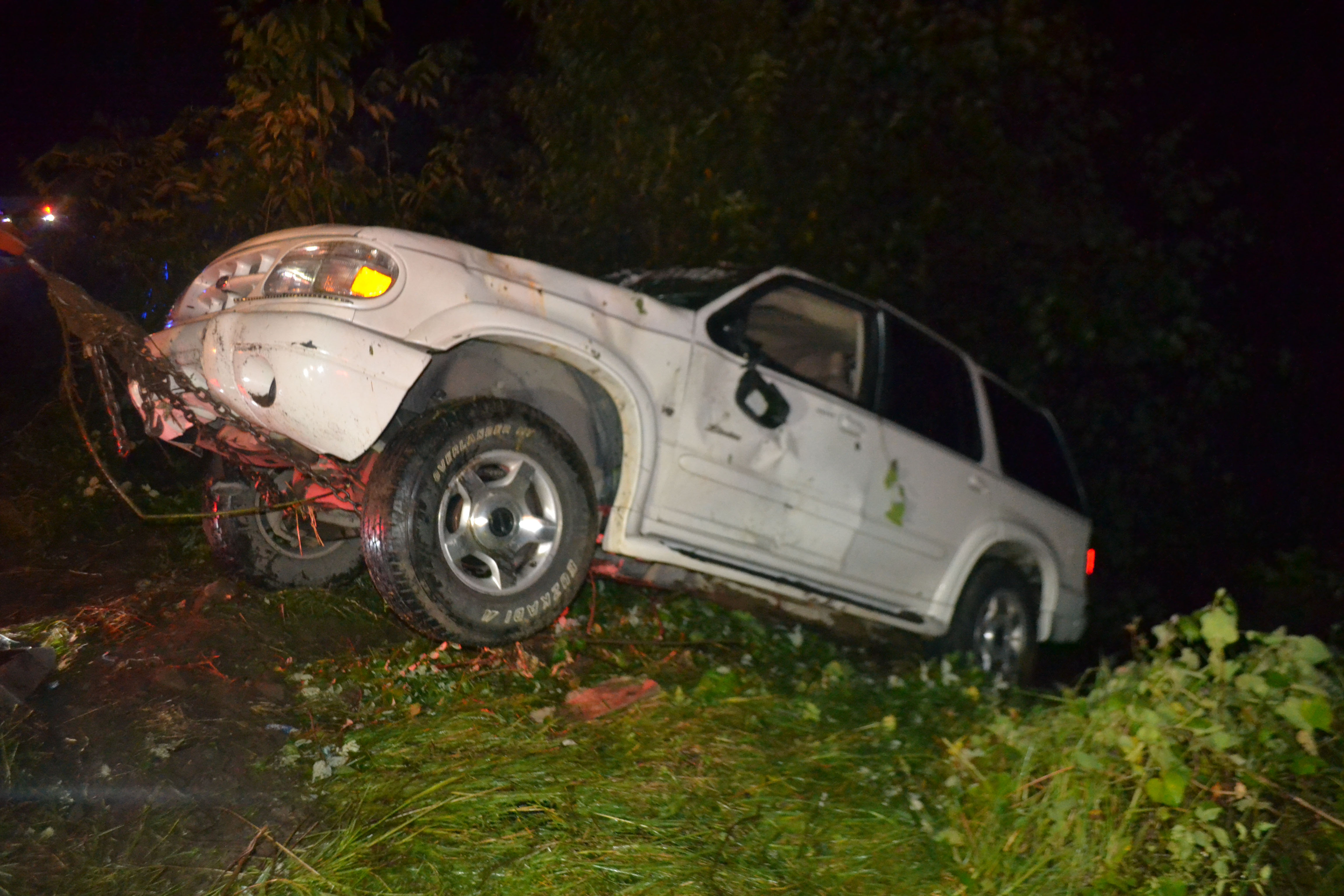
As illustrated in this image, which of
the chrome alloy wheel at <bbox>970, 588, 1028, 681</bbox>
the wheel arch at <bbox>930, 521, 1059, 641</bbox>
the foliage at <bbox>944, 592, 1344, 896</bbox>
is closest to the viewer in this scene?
the foliage at <bbox>944, 592, 1344, 896</bbox>

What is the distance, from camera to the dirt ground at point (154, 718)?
2.55 meters

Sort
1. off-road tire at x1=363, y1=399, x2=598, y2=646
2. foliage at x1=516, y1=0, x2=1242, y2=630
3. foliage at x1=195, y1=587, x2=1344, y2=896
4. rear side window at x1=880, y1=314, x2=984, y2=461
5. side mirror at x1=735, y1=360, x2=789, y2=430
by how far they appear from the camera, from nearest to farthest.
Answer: foliage at x1=195, y1=587, x2=1344, y2=896
off-road tire at x1=363, y1=399, x2=598, y2=646
side mirror at x1=735, y1=360, x2=789, y2=430
rear side window at x1=880, y1=314, x2=984, y2=461
foliage at x1=516, y1=0, x2=1242, y2=630

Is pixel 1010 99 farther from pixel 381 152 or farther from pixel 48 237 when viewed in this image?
pixel 48 237

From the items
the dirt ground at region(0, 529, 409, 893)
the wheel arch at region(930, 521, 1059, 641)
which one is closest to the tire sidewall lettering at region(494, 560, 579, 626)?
the dirt ground at region(0, 529, 409, 893)

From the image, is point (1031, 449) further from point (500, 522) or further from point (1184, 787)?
point (500, 522)

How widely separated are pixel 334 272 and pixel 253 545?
1.48m

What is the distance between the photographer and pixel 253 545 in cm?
425

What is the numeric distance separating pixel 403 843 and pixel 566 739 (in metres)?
0.75

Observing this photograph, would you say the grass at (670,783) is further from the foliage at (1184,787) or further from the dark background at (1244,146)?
the dark background at (1244,146)

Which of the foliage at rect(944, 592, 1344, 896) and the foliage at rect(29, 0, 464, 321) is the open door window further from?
the foliage at rect(29, 0, 464, 321)

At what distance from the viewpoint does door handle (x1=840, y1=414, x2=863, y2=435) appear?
14.9 ft

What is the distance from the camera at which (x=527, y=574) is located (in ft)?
11.7

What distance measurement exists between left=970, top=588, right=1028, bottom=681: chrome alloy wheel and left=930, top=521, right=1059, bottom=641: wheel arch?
19 cm

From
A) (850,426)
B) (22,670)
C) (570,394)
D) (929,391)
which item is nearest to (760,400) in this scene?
(850,426)
